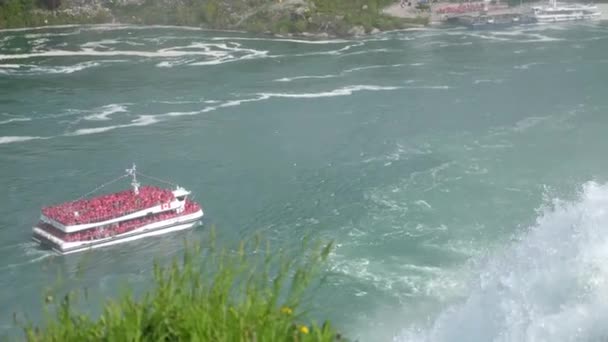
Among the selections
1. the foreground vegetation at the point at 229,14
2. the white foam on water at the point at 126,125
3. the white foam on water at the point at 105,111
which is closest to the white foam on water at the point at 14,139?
the white foam on water at the point at 126,125

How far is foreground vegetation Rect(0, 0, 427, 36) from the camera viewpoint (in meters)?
27.6

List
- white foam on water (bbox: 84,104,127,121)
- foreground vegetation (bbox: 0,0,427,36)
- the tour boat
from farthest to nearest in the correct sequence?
foreground vegetation (bbox: 0,0,427,36)
white foam on water (bbox: 84,104,127,121)
the tour boat

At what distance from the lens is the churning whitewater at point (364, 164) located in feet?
26.2

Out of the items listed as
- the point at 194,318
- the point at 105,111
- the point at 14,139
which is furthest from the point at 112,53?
the point at 194,318

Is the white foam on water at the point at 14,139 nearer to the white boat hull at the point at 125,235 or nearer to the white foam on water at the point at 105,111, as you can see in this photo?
the white foam on water at the point at 105,111

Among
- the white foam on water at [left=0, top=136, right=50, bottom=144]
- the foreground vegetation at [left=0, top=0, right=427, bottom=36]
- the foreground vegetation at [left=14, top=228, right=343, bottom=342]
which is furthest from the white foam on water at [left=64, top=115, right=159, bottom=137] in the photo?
the foreground vegetation at [left=14, top=228, right=343, bottom=342]

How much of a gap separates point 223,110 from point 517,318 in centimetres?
1127

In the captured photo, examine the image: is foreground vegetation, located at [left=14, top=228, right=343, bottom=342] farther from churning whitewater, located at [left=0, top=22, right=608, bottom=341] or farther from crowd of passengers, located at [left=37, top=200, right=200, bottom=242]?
crowd of passengers, located at [left=37, top=200, right=200, bottom=242]

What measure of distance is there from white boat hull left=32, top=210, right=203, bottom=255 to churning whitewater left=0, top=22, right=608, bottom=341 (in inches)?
6.4

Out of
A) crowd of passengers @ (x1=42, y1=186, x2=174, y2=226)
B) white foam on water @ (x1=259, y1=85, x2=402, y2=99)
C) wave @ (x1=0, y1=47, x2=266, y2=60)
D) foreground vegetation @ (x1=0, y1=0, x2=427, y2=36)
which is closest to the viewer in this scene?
crowd of passengers @ (x1=42, y1=186, x2=174, y2=226)

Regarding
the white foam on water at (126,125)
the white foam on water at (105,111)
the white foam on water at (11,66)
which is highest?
the white foam on water at (11,66)

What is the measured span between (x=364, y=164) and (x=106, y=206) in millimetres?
4074

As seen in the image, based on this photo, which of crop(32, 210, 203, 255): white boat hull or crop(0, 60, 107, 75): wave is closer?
crop(32, 210, 203, 255): white boat hull

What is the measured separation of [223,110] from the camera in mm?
16859
